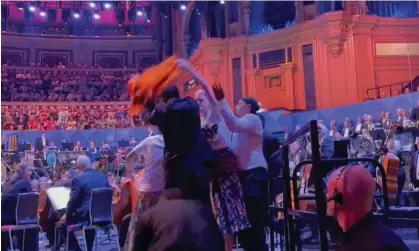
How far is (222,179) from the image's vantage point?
10.4 feet

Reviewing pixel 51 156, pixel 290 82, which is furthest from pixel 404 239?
pixel 290 82

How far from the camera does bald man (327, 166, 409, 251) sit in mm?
1476

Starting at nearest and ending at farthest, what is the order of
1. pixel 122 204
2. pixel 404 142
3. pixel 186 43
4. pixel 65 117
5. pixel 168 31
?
pixel 122 204 < pixel 404 142 < pixel 65 117 < pixel 186 43 < pixel 168 31

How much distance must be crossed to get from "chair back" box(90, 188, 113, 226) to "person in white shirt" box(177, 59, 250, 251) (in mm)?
2240

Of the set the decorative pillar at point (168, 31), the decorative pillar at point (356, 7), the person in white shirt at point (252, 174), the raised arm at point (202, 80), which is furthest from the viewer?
the decorative pillar at point (168, 31)

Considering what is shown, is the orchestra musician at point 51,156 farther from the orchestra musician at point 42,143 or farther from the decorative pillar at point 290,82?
the decorative pillar at point 290,82

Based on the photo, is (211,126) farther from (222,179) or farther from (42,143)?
(42,143)

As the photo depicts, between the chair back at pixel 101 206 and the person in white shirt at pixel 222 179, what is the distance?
2240 mm

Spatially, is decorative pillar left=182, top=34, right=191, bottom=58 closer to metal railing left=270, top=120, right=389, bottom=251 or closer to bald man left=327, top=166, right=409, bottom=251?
metal railing left=270, top=120, right=389, bottom=251

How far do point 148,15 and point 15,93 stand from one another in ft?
22.3

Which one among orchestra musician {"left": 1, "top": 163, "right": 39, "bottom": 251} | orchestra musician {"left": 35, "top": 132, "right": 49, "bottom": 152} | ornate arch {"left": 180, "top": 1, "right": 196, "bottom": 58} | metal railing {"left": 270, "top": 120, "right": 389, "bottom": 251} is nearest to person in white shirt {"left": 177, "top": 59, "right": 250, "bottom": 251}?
metal railing {"left": 270, "top": 120, "right": 389, "bottom": 251}

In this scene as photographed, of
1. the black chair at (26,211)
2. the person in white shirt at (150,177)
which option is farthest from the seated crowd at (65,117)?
the person in white shirt at (150,177)

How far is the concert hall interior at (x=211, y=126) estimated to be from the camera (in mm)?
2021

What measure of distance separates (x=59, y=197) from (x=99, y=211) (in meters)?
0.77
